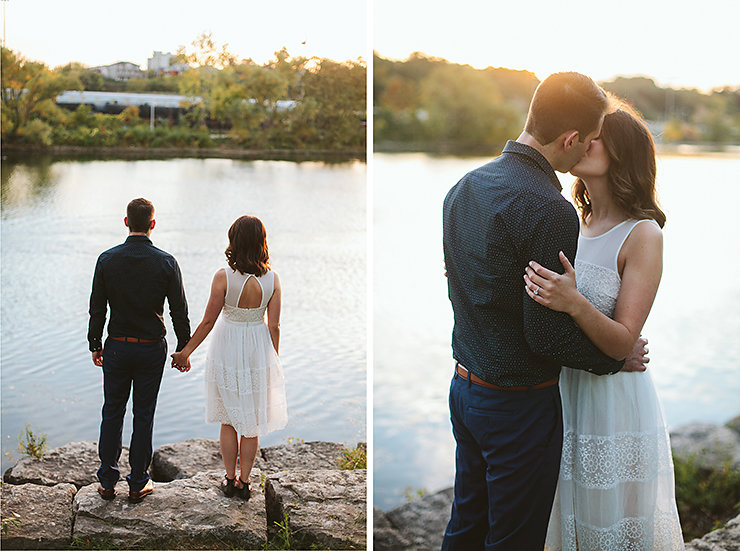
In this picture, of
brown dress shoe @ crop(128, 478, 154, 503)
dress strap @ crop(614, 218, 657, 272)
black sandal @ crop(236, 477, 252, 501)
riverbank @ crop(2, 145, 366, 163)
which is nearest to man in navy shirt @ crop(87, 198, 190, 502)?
brown dress shoe @ crop(128, 478, 154, 503)

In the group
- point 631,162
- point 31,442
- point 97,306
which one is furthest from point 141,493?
point 631,162

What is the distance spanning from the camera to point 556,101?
1.65m

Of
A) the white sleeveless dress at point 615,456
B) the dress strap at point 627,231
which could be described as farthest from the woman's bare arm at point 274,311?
the dress strap at point 627,231

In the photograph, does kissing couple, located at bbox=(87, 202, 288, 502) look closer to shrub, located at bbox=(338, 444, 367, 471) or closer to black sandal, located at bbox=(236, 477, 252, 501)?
black sandal, located at bbox=(236, 477, 252, 501)

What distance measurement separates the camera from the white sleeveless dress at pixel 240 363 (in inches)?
106

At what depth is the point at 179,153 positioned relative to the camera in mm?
3137

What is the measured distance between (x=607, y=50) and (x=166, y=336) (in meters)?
3.38

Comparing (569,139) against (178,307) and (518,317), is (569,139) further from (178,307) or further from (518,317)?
(178,307)

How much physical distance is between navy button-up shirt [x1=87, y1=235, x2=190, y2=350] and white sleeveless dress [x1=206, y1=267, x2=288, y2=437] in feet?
0.69

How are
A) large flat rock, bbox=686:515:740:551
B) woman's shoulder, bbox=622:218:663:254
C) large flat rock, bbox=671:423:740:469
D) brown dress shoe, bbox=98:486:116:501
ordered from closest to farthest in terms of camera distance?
woman's shoulder, bbox=622:218:663:254, large flat rock, bbox=686:515:740:551, brown dress shoe, bbox=98:486:116:501, large flat rock, bbox=671:423:740:469

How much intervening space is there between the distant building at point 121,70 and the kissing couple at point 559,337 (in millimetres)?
1786

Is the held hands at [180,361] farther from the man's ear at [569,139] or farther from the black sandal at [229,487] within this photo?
the man's ear at [569,139]

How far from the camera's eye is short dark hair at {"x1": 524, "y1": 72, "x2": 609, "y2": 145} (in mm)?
1640

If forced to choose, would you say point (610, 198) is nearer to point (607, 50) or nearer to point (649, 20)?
point (607, 50)
